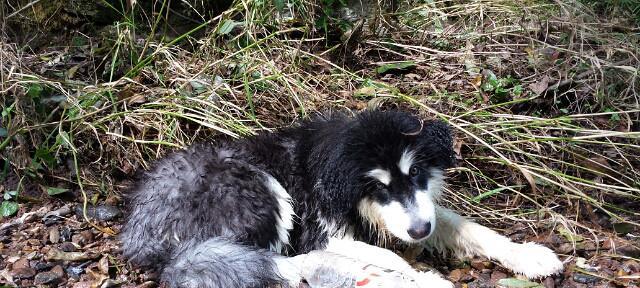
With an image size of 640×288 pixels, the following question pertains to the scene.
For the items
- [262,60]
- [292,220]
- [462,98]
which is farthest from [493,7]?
[292,220]

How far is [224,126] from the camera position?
4.60 m

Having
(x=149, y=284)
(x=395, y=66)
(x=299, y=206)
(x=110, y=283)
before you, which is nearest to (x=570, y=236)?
(x=299, y=206)

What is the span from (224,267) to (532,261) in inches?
62.7

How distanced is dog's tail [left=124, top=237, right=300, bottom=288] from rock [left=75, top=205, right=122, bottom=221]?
0.89 metres

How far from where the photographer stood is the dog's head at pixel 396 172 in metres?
3.37

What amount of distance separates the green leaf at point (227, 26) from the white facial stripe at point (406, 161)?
7.19 feet

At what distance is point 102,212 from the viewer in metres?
4.18

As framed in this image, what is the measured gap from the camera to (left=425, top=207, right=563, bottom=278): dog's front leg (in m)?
3.57

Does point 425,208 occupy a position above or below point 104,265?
above

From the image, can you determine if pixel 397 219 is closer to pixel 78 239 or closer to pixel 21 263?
pixel 78 239

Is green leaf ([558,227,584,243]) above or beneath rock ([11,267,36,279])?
beneath

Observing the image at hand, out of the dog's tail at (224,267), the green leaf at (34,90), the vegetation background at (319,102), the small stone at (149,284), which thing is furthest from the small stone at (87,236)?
the green leaf at (34,90)

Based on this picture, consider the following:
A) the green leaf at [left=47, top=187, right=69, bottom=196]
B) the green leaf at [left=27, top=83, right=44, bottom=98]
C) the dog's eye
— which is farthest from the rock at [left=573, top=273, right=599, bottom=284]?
the green leaf at [left=27, top=83, right=44, bottom=98]

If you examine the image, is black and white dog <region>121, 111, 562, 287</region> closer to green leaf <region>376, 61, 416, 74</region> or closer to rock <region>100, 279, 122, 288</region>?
rock <region>100, 279, 122, 288</region>
